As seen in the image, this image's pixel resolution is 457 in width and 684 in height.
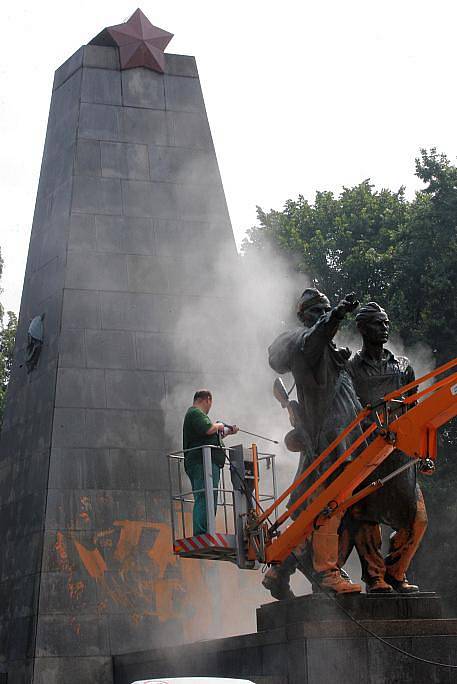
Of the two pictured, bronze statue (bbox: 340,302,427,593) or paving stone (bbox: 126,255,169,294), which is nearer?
bronze statue (bbox: 340,302,427,593)

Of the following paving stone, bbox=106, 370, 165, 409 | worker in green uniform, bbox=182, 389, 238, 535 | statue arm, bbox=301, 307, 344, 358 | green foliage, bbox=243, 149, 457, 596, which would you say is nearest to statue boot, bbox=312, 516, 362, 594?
worker in green uniform, bbox=182, 389, 238, 535

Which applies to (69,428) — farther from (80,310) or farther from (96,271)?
(96,271)

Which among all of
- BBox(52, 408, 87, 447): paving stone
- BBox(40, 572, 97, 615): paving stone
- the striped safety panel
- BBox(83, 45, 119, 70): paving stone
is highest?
BBox(83, 45, 119, 70): paving stone

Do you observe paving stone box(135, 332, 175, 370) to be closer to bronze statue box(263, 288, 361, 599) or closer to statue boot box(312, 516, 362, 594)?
bronze statue box(263, 288, 361, 599)

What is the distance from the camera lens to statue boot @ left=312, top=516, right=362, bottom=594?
12125 mm

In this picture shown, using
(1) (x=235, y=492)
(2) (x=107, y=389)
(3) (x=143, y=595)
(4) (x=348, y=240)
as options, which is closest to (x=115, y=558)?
(3) (x=143, y=595)

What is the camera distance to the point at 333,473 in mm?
12383

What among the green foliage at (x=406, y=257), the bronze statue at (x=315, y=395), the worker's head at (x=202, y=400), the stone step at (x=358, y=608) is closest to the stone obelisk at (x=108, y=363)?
the worker's head at (x=202, y=400)

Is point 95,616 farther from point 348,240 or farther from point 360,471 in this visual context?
point 348,240

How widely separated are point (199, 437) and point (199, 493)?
0.60 m

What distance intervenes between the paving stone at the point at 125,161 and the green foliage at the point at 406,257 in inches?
440

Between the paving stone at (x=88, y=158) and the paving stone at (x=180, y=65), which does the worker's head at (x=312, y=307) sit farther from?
the paving stone at (x=180, y=65)

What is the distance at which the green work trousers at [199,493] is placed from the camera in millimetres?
13016

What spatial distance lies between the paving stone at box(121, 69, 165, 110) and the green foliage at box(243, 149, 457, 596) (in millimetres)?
10867
